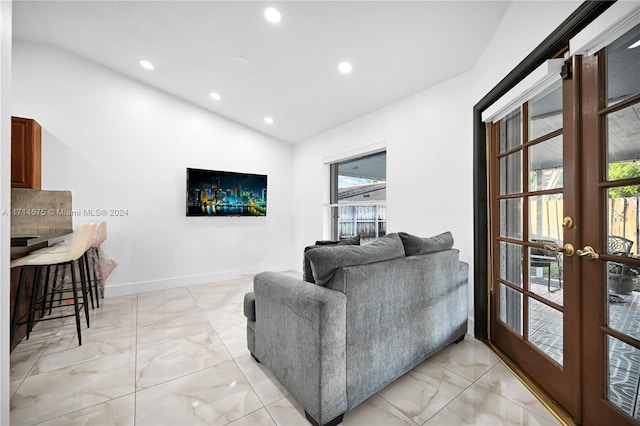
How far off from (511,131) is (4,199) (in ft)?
10.2

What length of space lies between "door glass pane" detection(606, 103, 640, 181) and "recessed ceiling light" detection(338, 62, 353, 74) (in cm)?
211

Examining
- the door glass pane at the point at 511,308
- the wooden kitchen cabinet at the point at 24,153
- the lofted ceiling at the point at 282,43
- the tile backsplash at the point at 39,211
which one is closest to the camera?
the door glass pane at the point at 511,308

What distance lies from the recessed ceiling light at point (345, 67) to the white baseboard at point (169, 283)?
11.6 ft

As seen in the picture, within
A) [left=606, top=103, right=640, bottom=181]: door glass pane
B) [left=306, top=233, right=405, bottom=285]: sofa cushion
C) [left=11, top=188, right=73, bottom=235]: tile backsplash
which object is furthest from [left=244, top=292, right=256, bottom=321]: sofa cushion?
[left=11, top=188, right=73, bottom=235]: tile backsplash

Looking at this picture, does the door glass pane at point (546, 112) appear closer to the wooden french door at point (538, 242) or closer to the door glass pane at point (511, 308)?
the wooden french door at point (538, 242)

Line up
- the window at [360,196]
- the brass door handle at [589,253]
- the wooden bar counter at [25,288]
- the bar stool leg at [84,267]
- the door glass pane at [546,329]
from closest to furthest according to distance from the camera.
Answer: the brass door handle at [589,253]
the door glass pane at [546,329]
the wooden bar counter at [25,288]
the bar stool leg at [84,267]
the window at [360,196]

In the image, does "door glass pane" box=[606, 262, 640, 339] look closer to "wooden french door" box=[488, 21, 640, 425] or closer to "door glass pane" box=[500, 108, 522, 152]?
"wooden french door" box=[488, 21, 640, 425]

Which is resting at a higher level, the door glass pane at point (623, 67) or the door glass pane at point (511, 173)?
the door glass pane at point (623, 67)

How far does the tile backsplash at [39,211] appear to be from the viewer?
2979 millimetres

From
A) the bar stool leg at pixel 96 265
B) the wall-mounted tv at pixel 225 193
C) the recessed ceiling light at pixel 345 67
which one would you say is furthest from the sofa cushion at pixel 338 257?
the wall-mounted tv at pixel 225 193

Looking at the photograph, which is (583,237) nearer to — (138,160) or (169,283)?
(169,283)

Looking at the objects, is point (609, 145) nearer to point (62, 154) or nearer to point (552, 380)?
point (552, 380)

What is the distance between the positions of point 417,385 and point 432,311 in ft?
1.62

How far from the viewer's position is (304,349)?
141 centimetres
